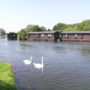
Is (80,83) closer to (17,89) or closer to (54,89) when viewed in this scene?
(54,89)

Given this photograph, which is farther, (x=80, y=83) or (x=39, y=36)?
(x=39, y=36)

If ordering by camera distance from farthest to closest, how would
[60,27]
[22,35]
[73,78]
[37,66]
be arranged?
[60,27], [22,35], [37,66], [73,78]

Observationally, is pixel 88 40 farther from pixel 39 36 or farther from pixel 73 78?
pixel 73 78

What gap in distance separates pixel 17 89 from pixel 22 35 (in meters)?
107

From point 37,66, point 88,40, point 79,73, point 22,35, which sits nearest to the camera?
point 79,73

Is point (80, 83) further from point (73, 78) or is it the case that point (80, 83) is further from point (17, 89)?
point (17, 89)

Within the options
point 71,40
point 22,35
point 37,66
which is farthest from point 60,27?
point 37,66

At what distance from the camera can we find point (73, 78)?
1688cm

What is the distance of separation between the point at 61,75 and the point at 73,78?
1421 millimetres

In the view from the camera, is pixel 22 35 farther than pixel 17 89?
Yes

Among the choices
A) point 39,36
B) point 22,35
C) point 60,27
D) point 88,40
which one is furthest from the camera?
point 60,27

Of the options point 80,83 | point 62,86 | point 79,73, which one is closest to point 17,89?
point 62,86

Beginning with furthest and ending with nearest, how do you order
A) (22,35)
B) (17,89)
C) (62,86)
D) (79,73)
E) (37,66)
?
(22,35) < (37,66) < (79,73) < (62,86) < (17,89)

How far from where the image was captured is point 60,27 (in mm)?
185000
